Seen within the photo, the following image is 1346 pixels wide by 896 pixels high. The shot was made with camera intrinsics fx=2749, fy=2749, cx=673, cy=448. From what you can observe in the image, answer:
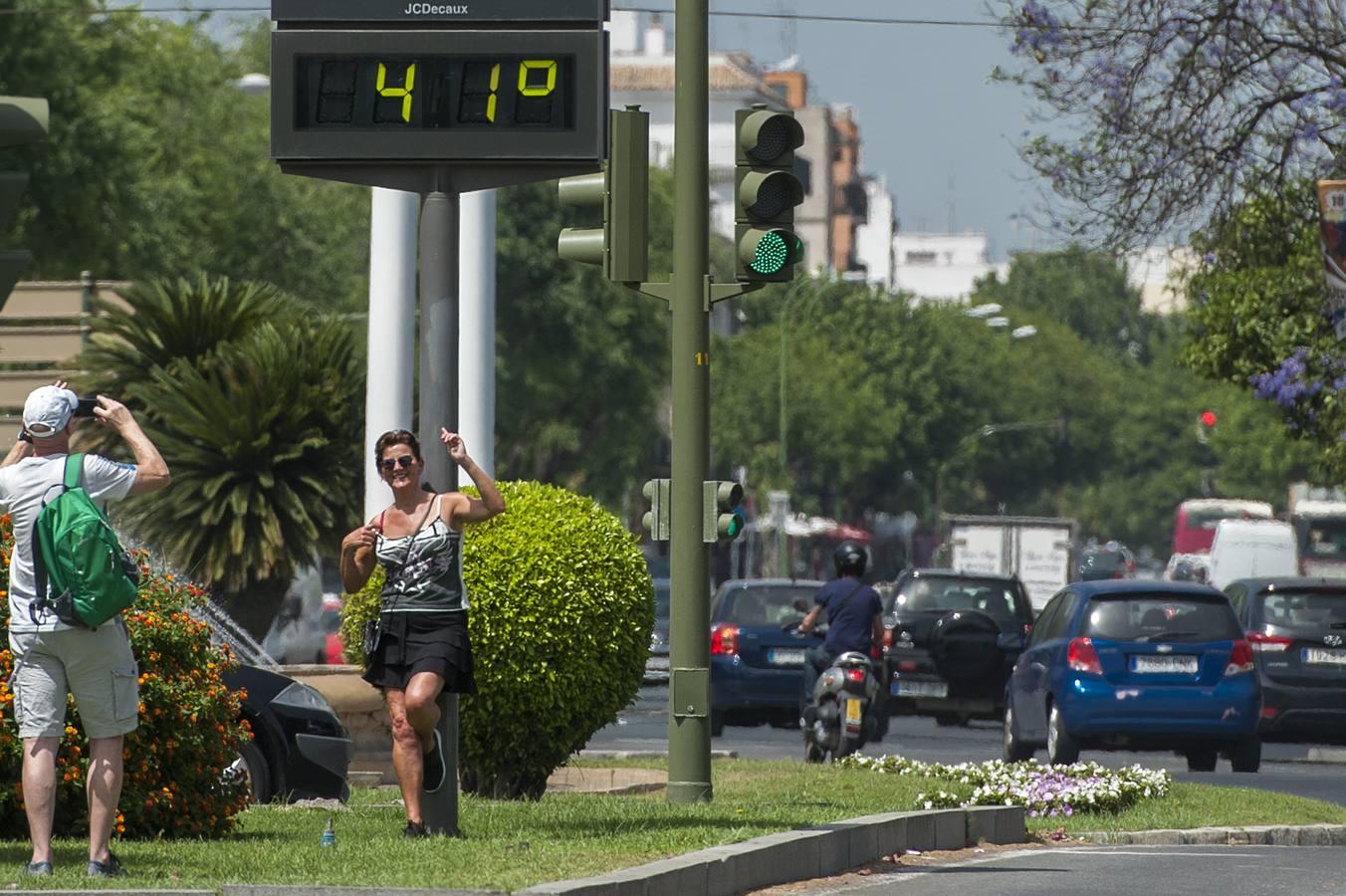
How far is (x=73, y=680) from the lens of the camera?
9125 millimetres

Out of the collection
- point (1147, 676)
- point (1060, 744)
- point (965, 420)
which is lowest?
point (1060, 744)

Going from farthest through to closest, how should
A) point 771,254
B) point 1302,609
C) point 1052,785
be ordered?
1. point 1302,609
2. point 1052,785
3. point 771,254

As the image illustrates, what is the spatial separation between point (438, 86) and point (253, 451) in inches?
423

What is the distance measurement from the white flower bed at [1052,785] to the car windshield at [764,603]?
436 inches

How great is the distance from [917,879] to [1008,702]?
1118 cm

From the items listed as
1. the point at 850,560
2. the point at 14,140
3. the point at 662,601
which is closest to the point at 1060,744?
the point at 850,560

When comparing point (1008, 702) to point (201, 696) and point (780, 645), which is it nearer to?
point (780, 645)

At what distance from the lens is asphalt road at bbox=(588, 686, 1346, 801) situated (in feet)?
67.1

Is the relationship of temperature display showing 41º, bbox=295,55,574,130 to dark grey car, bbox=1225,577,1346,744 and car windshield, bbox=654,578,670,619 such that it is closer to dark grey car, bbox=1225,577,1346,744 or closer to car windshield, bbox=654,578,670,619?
dark grey car, bbox=1225,577,1346,744

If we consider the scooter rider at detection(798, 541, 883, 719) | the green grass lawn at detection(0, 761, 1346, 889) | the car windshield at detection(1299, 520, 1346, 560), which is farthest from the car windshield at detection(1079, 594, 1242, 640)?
the car windshield at detection(1299, 520, 1346, 560)

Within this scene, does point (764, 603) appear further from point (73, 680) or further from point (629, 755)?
point (73, 680)

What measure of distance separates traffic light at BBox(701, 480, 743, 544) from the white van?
2039 inches

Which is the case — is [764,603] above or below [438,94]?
below

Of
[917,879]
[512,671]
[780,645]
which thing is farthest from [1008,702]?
[917,879]
